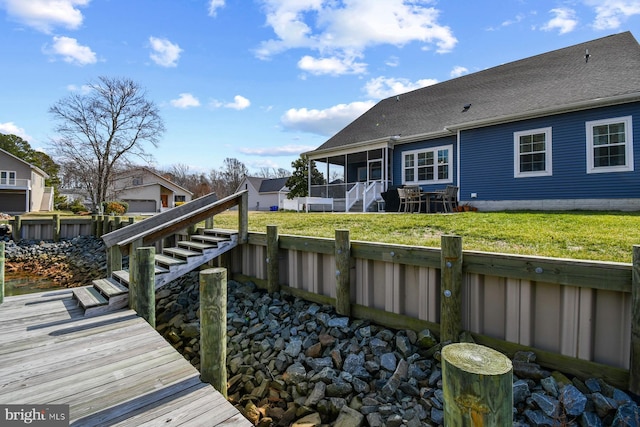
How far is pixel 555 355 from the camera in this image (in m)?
2.67

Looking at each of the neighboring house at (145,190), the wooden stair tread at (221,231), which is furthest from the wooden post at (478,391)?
the neighboring house at (145,190)

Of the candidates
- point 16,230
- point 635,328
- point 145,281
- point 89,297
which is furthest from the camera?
point 16,230

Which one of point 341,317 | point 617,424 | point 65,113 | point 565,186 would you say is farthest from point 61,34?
point 65,113

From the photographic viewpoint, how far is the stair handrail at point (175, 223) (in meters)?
5.16

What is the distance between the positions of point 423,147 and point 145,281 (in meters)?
12.5

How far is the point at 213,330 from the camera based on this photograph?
258 cm

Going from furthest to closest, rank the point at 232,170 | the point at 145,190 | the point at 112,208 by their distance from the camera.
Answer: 1. the point at 232,170
2. the point at 145,190
3. the point at 112,208

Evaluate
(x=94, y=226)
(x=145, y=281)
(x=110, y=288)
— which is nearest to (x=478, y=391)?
(x=145, y=281)

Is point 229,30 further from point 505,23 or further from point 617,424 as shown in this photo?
point 617,424

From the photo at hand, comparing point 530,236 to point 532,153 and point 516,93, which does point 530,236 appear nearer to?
point 532,153

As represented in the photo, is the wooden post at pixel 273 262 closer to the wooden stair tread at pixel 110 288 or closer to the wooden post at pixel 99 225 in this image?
the wooden stair tread at pixel 110 288

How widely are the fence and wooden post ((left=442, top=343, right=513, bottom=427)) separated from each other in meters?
2.06

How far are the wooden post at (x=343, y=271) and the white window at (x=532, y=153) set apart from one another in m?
9.78

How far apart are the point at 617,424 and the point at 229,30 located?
1158 cm
